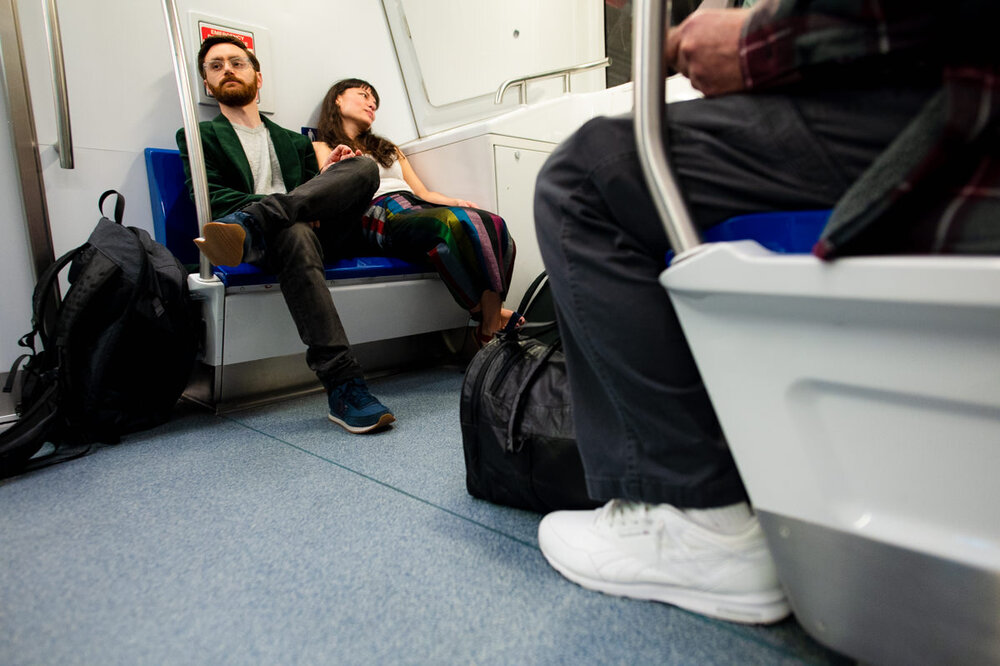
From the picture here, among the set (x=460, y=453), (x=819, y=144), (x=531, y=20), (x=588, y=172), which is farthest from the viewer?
(x=531, y=20)

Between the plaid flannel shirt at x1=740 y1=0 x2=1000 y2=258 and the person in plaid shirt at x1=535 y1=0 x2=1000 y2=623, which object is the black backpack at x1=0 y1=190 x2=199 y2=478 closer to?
the person in plaid shirt at x1=535 y1=0 x2=1000 y2=623

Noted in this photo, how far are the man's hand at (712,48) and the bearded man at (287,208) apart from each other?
45.2 inches

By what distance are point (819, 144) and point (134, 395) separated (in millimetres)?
1725

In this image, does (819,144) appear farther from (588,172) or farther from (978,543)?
(978,543)

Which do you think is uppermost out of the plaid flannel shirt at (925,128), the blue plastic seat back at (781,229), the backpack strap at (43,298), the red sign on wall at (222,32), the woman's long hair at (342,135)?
the red sign on wall at (222,32)

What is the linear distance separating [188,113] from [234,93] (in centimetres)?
73

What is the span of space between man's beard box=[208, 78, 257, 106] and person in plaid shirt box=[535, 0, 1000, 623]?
6.16ft

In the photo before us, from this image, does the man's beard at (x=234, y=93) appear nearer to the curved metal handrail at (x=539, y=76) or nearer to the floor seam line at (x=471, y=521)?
the curved metal handrail at (x=539, y=76)

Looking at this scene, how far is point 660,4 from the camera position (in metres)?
0.52

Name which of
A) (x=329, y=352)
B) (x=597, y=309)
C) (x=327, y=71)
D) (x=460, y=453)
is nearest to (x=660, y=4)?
(x=597, y=309)

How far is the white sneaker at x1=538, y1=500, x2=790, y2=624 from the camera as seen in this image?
2.16 ft

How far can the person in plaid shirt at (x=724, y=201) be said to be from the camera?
16.1 inches

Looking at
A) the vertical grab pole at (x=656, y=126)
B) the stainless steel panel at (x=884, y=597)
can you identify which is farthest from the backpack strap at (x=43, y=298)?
the stainless steel panel at (x=884, y=597)

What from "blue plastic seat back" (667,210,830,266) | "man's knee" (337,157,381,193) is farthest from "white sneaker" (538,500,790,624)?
"man's knee" (337,157,381,193)
